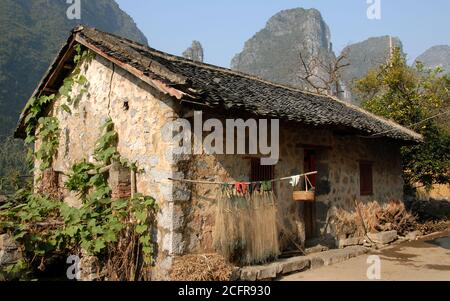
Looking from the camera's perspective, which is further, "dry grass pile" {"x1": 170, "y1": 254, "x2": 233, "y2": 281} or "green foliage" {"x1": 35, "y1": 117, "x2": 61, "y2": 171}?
"green foliage" {"x1": 35, "y1": 117, "x2": 61, "y2": 171}

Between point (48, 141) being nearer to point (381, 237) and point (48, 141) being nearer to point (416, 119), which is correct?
point (381, 237)

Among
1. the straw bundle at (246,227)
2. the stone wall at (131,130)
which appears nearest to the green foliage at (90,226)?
the stone wall at (131,130)

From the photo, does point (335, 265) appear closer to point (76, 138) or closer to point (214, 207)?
point (214, 207)

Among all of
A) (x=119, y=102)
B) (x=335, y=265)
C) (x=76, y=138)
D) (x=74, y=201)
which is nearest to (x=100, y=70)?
(x=119, y=102)

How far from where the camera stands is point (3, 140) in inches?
1087

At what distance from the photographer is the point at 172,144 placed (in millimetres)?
6023

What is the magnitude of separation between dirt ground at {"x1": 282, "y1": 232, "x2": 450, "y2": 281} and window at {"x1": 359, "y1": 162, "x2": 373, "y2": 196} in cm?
164

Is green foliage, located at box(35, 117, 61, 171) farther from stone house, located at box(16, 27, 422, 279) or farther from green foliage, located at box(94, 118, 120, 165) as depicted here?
green foliage, located at box(94, 118, 120, 165)

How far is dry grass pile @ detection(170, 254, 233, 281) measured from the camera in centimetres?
549

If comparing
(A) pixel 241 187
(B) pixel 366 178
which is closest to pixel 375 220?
(B) pixel 366 178

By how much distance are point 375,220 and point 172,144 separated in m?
7.14

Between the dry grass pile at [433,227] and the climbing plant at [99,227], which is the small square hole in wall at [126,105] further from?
the dry grass pile at [433,227]

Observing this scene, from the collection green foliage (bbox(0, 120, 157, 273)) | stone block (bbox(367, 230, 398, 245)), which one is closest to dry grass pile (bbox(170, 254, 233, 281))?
green foliage (bbox(0, 120, 157, 273))

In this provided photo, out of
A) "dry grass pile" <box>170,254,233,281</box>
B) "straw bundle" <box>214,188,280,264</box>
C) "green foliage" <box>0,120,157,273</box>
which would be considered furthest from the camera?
"straw bundle" <box>214,188,280,264</box>
